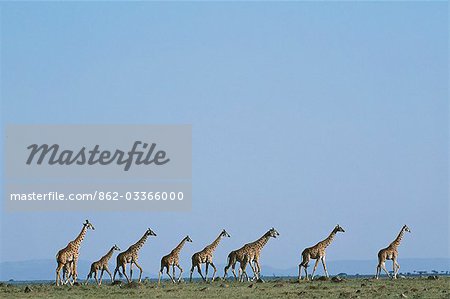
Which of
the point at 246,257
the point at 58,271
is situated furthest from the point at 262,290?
the point at 58,271

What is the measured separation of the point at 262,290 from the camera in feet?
116

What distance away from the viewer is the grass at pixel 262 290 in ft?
107

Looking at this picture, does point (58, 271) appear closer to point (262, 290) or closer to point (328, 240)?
point (262, 290)

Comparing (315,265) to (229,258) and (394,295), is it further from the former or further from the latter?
(394,295)

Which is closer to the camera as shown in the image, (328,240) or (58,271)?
(58,271)

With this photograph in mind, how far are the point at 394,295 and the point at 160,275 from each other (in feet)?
48.6

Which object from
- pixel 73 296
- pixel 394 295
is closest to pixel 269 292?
pixel 394 295

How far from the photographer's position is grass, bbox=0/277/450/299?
107 feet

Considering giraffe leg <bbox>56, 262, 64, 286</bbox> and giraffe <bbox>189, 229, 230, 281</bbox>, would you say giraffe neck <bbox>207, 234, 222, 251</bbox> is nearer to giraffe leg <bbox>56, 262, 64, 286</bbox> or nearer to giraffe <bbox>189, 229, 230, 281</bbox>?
giraffe <bbox>189, 229, 230, 281</bbox>

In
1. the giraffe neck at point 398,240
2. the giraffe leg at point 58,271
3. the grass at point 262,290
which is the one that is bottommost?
the grass at point 262,290

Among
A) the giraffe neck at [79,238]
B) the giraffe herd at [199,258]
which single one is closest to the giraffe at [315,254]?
the giraffe herd at [199,258]

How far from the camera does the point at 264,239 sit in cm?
4378

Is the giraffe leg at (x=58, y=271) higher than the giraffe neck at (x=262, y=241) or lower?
lower

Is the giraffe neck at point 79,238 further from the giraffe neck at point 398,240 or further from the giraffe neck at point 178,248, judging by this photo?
the giraffe neck at point 398,240
